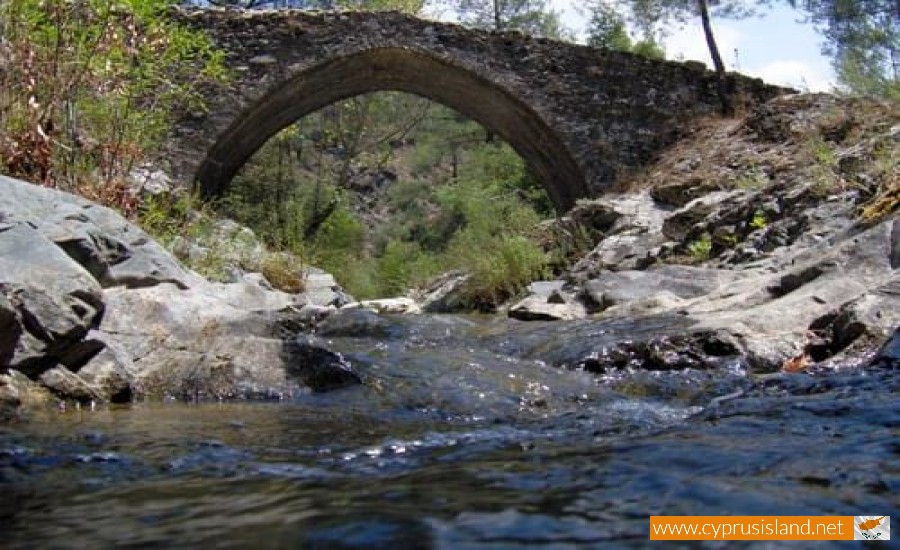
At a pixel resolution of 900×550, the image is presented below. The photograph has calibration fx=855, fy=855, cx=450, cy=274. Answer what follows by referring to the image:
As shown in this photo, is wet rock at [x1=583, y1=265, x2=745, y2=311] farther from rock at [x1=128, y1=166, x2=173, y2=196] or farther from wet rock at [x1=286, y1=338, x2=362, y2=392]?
rock at [x1=128, y1=166, x2=173, y2=196]

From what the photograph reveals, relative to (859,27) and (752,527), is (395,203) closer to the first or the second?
(859,27)

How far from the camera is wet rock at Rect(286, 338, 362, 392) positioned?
334 cm

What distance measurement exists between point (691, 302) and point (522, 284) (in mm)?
3832

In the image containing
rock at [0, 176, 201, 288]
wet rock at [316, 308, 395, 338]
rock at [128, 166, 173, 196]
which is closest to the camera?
rock at [0, 176, 201, 288]

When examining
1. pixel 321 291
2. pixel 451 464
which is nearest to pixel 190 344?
pixel 451 464

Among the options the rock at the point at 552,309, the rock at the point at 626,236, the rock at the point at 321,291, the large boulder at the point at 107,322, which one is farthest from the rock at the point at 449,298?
the large boulder at the point at 107,322

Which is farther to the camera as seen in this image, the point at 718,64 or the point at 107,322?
the point at 718,64

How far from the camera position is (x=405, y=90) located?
14.2 meters

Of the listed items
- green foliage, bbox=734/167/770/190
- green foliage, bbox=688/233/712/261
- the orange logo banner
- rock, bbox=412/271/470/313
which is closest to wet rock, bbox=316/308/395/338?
green foliage, bbox=688/233/712/261

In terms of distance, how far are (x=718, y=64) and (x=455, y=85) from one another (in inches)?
181

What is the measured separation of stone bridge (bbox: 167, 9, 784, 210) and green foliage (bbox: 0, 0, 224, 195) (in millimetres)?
5504

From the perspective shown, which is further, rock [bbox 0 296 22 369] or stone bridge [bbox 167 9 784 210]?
stone bridge [bbox 167 9 784 210]

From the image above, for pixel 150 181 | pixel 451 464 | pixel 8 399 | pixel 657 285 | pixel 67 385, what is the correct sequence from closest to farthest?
Result: pixel 451 464
pixel 8 399
pixel 67 385
pixel 657 285
pixel 150 181

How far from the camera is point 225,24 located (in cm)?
1188
